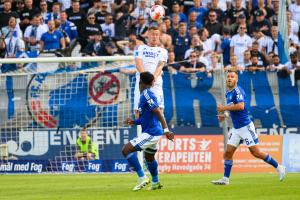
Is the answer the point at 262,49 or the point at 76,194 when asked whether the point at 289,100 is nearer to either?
the point at 262,49

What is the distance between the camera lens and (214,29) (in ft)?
92.7

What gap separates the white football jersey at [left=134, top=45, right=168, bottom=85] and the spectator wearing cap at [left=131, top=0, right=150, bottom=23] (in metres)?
9.63

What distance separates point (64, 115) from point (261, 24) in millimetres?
7506

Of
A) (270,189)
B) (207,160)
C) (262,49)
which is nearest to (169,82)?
(207,160)

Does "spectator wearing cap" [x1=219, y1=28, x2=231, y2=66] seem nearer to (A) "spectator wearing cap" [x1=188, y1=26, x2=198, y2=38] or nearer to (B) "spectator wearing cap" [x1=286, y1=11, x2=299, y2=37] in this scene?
(A) "spectator wearing cap" [x1=188, y1=26, x2=198, y2=38]

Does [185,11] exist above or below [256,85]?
above

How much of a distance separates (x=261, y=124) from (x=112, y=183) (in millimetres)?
7427

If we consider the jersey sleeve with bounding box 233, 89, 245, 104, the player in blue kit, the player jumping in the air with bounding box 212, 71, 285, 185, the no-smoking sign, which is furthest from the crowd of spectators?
the player in blue kit

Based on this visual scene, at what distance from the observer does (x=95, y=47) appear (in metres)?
27.7

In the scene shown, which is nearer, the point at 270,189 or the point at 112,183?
the point at 270,189

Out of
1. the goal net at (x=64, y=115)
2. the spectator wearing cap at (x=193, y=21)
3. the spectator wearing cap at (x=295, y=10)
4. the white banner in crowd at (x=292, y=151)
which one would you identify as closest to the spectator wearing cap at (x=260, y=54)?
the spectator wearing cap at (x=193, y=21)

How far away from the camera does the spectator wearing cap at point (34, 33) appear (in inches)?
1109

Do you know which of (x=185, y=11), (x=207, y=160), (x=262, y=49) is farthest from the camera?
(x=185, y=11)

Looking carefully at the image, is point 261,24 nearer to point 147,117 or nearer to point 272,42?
point 272,42
